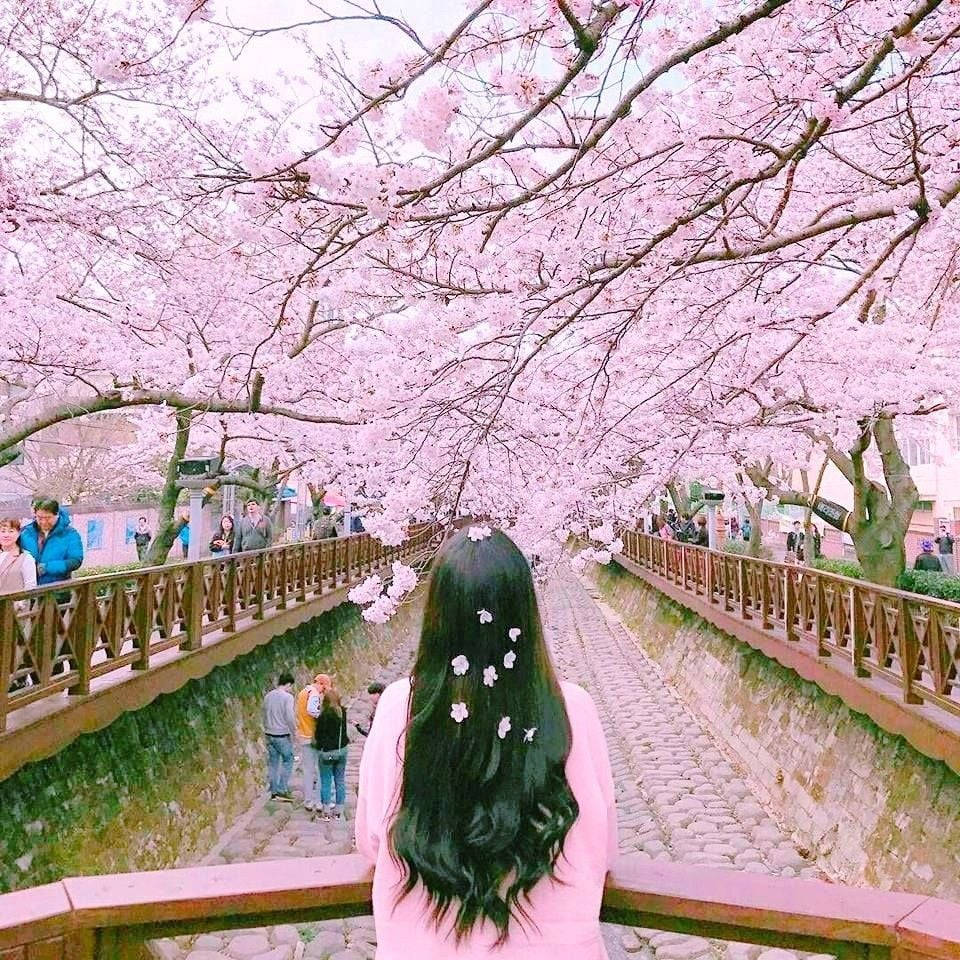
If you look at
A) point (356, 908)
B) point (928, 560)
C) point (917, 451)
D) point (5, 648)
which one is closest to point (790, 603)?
point (5, 648)

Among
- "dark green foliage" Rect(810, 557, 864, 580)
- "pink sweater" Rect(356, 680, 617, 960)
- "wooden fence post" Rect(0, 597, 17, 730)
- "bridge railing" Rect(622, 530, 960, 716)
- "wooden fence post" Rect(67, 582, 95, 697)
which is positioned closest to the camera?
"pink sweater" Rect(356, 680, 617, 960)

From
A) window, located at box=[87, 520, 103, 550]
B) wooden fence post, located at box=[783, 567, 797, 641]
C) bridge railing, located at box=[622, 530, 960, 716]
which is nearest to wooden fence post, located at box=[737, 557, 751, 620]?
bridge railing, located at box=[622, 530, 960, 716]

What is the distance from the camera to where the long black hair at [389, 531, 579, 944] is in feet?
5.16

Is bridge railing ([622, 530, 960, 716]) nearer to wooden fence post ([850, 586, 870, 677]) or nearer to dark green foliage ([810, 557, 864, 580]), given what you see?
wooden fence post ([850, 586, 870, 677])

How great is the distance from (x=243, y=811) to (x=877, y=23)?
10.9m

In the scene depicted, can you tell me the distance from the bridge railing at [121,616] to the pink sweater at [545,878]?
4998 millimetres

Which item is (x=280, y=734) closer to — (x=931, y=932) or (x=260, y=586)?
(x=260, y=586)

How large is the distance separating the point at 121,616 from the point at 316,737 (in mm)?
3670

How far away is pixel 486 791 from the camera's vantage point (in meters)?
1.63

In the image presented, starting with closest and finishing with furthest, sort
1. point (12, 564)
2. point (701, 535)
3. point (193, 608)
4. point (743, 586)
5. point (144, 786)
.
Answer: point (12, 564)
point (144, 786)
point (193, 608)
point (743, 586)
point (701, 535)

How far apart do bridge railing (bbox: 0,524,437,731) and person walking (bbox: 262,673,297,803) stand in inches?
49.4

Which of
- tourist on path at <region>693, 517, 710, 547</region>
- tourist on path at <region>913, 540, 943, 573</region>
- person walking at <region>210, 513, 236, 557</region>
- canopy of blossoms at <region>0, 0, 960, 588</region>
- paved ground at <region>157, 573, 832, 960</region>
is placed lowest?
paved ground at <region>157, 573, 832, 960</region>

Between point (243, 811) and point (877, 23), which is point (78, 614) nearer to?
point (243, 811)

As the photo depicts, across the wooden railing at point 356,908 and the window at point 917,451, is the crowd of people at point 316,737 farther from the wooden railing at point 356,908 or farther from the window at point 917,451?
the window at point 917,451
